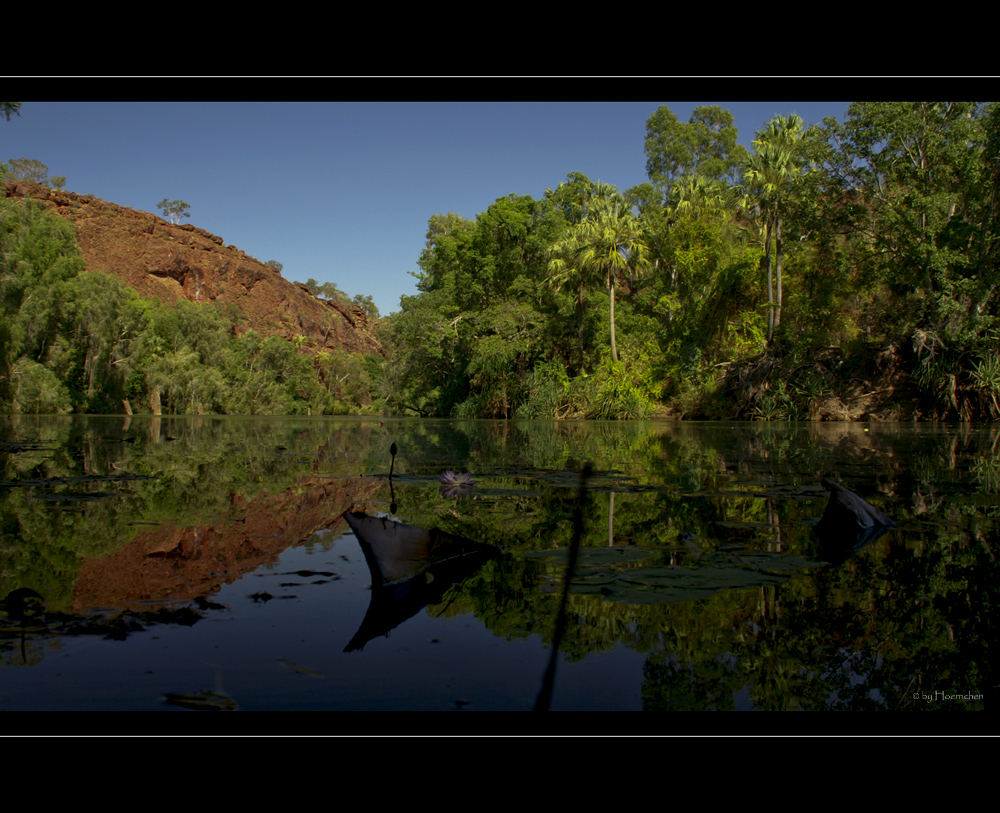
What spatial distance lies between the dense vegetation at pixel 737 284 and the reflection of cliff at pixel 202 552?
68.4 ft

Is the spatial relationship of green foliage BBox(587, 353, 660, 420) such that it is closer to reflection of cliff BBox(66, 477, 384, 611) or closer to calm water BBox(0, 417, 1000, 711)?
calm water BBox(0, 417, 1000, 711)

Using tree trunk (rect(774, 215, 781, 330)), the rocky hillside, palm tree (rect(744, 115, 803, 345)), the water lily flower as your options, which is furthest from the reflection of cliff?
the rocky hillside

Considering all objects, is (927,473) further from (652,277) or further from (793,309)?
(652,277)

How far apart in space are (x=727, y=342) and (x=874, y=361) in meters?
7.81

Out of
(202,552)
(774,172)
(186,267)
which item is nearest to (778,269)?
(774,172)

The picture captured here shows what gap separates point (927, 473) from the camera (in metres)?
6.62

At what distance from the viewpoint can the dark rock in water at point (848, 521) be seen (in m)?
3.44

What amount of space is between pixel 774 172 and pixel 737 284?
16.6ft

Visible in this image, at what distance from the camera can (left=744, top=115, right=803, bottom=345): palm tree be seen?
1026 inches

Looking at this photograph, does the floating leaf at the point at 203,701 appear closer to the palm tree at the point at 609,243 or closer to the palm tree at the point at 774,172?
the palm tree at the point at 774,172

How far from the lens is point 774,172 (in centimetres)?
2622

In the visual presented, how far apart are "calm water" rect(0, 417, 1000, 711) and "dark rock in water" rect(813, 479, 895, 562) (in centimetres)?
13

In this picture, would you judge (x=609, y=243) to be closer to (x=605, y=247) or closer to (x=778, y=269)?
(x=605, y=247)
